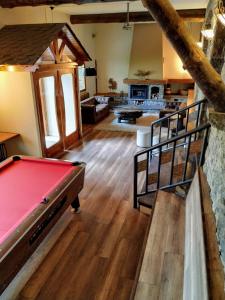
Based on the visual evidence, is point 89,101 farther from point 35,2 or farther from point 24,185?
point 24,185

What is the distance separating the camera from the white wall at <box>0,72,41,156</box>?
4941 millimetres

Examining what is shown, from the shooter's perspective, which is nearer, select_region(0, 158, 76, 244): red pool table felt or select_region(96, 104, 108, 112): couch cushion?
select_region(0, 158, 76, 244): red pool table felt

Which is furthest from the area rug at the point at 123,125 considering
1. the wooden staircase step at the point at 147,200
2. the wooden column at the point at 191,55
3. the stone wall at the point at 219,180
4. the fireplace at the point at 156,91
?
the wooden column at the point at 191,55

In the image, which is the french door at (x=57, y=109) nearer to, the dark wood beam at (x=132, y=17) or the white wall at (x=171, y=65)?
the dark wood beam at (x=132, y=17)

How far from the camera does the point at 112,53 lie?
10.9 metres

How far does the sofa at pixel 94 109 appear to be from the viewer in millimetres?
8688

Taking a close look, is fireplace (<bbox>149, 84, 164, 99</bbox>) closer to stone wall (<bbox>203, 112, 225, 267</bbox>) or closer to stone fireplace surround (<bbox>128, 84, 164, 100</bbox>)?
stone fireplace surround (<bbox>128, 84, 164, 100</bbox>)

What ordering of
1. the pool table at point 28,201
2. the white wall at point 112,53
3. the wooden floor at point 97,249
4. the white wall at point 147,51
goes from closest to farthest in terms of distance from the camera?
the pool table at point 28,201 < the wooden floor at point 97,249 < the white wall at point 147,51 < the white wall at point 112,53

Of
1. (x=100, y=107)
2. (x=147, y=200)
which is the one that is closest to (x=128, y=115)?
(x=100, y=107)

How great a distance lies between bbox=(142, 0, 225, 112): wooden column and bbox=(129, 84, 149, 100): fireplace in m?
9.34

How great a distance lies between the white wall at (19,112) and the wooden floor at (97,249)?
152cm

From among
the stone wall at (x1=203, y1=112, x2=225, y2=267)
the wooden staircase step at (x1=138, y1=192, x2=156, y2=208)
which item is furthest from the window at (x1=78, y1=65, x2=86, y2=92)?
the stone wall at (x1=203, y1=112, x2=225, y2=267)

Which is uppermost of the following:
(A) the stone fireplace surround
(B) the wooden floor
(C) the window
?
(C) the window

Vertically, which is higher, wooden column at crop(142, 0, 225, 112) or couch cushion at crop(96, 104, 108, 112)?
wooden column at crop(142, 0, 225, 112)
